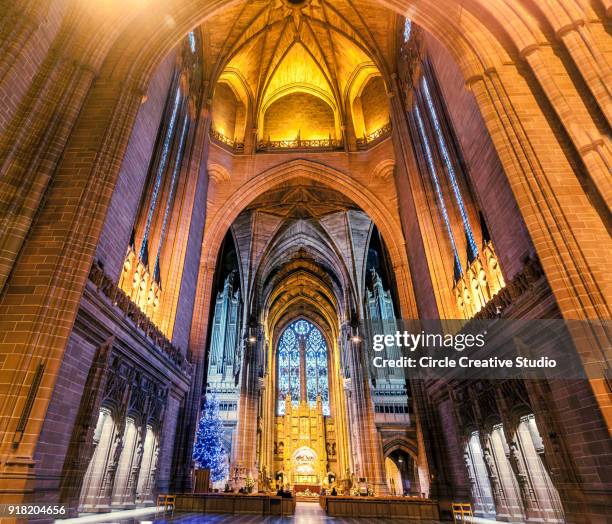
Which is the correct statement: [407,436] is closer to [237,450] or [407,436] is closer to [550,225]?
[237,450]

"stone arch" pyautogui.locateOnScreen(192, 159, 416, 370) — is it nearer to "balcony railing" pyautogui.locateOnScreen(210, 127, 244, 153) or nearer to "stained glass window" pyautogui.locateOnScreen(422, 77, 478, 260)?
"balcony railing" pyautogui.locateOnScreen(210, 127, 244, 153)

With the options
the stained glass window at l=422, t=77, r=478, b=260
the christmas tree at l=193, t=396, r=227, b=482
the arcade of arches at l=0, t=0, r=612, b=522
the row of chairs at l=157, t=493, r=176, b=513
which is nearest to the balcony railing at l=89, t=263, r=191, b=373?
the arcade of arches at l=0, t=0, r=612, b=522

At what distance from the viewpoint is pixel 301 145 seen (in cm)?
1830

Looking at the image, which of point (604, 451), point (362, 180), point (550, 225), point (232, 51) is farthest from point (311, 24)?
point (604, 451)

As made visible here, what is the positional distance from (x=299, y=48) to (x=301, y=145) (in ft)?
16.6

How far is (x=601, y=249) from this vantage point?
17.6 ft

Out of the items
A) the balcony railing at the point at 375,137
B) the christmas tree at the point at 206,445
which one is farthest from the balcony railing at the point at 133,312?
the balcony railing at the point at 375,137

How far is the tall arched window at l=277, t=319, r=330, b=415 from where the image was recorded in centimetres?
3319

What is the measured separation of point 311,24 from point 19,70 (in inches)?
598

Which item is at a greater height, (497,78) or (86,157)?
(497,78)

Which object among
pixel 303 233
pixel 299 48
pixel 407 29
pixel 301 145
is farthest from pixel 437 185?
pixel 303 233

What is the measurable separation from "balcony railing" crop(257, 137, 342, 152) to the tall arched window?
21.2 metres

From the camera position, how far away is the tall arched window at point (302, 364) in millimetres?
33188

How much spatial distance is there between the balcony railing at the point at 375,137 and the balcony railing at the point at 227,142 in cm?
579
